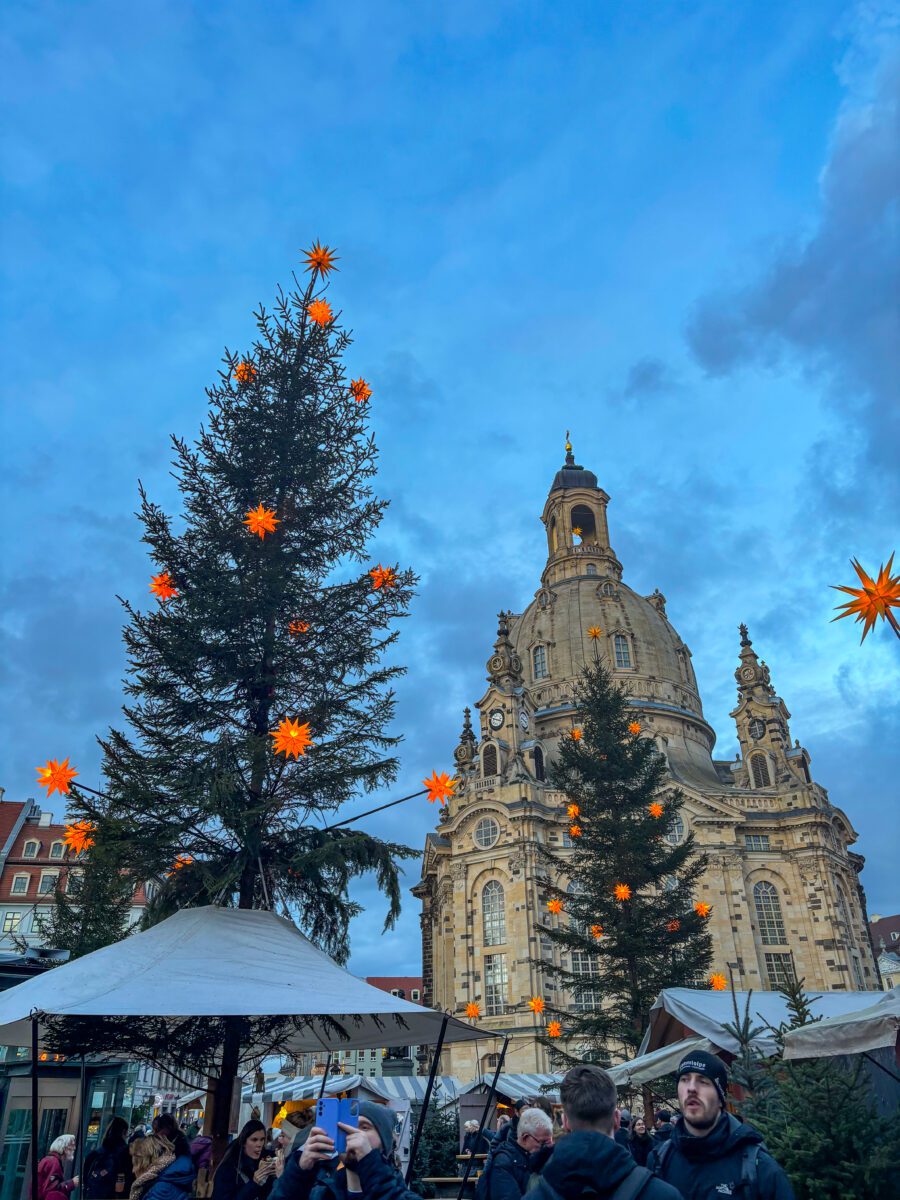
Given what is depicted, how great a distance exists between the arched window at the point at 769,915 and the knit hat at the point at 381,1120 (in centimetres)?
5529

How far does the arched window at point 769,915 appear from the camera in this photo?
53.0m

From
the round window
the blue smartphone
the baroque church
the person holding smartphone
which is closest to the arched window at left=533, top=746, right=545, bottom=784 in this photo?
the baroque church

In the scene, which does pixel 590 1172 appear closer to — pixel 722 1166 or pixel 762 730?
pixel 722 1166

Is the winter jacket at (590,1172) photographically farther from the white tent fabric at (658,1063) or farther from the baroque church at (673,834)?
the baroque church at (673,834)

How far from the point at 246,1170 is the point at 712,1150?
4.16 metres

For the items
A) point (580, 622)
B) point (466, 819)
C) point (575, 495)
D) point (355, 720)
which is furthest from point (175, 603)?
point (575, 495)

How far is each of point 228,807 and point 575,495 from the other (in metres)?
72.6

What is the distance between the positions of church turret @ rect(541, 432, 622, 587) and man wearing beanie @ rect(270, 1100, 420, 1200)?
7245 cm

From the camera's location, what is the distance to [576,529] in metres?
81.4

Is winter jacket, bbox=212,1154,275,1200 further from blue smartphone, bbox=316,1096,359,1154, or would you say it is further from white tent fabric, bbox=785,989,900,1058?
white tent fabric, bbox=785,989,900,1058

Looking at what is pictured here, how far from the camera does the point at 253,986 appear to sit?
8227mm

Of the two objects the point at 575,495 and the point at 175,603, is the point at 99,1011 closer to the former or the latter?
the point at 175,603

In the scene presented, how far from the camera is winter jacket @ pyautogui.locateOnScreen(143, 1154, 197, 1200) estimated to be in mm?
6395

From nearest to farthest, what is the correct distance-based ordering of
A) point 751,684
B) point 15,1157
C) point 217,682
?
point 217,682, point 15,1157, point 751,684
